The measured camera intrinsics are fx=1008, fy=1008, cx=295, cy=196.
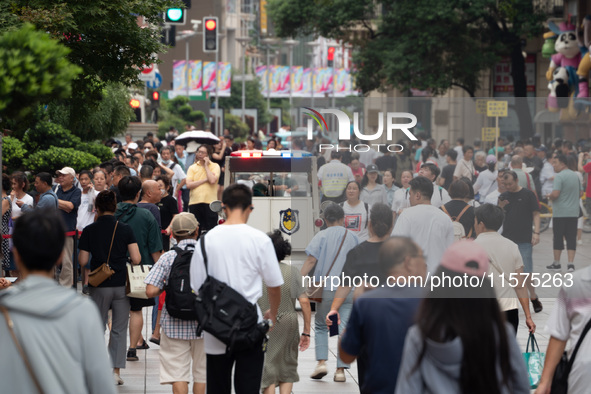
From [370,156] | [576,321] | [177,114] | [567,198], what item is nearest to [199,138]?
[567,198]

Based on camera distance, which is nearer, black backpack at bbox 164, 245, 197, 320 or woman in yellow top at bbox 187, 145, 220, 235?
black backpack at bbox 164, 245, 197, 320

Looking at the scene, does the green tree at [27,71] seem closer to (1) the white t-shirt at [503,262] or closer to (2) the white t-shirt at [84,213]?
(1) the white t-shirt at [503,262]

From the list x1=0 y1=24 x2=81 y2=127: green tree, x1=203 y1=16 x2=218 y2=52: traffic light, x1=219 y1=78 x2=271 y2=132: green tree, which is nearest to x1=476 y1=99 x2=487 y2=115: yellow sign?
x1=0 y1=24 x2=81 y2=127: green tree

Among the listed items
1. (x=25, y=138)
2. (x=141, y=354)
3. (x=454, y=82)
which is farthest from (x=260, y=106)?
(x=141, y=354)

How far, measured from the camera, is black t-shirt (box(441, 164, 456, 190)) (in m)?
9.40

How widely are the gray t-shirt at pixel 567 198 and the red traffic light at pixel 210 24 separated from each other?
1783 cm

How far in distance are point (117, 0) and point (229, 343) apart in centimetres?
337

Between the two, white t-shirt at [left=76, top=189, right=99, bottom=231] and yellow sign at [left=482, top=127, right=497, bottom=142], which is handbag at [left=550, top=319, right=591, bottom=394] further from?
white t-shirt at [left=76, top=189, right=99, bottom=231]

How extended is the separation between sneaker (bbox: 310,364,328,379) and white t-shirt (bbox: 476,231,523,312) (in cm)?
190

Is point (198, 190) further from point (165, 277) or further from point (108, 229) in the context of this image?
point (165, 277)

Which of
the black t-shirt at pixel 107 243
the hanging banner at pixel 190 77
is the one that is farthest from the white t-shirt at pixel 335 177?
the hanging banner at pixel 190 77

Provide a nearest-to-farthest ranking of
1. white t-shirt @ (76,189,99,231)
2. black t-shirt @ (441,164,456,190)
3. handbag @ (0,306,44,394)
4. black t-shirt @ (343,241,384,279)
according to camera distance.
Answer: handbag @ (0,306,44,394) → black t-shirt @ (343,241,384,279) → black t-shirt @ (441,164,456,190) → white t-shirt @ (76,189,99,231)

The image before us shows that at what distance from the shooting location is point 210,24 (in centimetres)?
3073

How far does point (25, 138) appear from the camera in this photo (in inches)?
647
